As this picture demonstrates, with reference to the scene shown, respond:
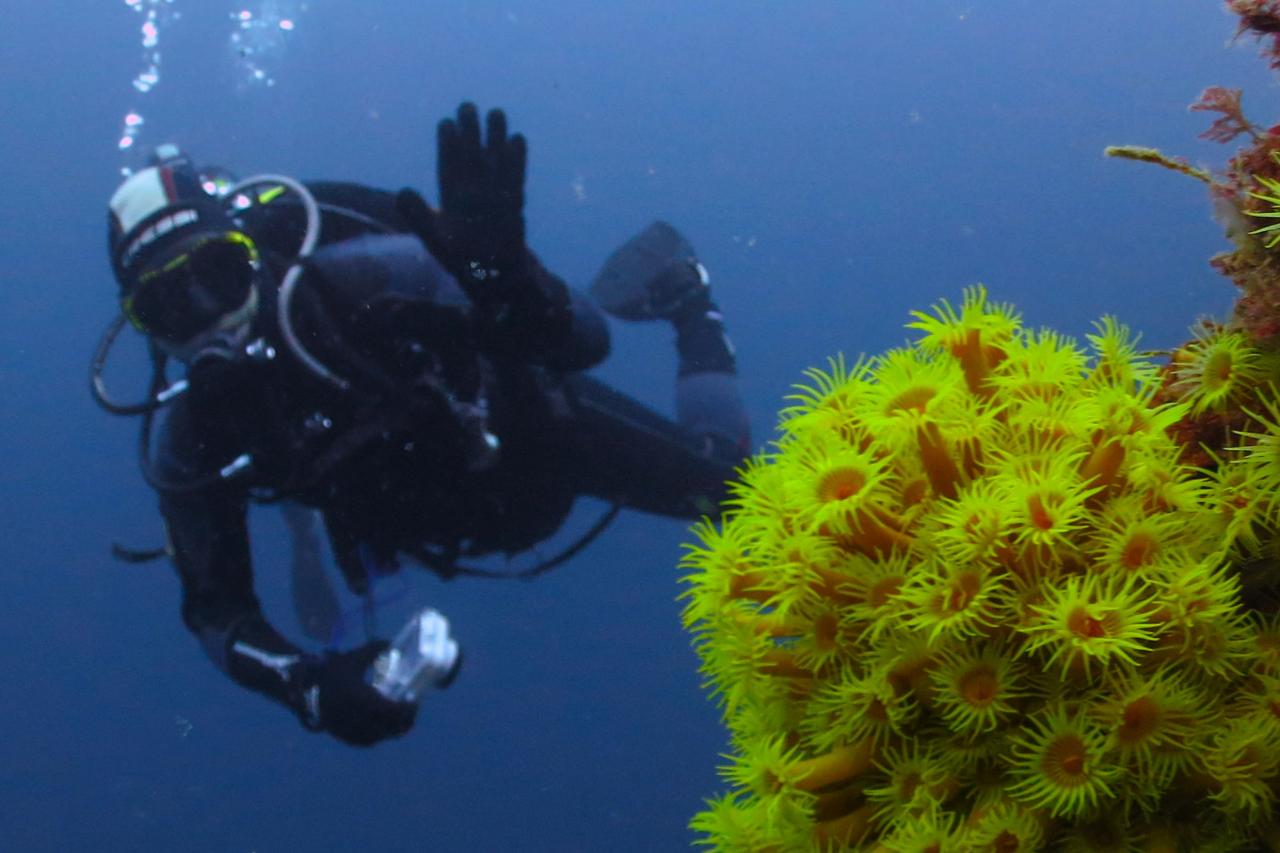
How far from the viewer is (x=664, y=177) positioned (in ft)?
156

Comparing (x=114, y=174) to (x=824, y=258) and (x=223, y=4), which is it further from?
(x=824, y=258)

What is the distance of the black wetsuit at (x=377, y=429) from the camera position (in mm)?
4895

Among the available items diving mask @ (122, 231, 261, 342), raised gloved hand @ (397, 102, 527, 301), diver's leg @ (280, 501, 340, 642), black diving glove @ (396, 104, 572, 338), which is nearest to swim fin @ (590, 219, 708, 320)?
black diving glove @ (396, 104, 572, 338)

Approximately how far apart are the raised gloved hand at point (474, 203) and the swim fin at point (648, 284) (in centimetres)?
299

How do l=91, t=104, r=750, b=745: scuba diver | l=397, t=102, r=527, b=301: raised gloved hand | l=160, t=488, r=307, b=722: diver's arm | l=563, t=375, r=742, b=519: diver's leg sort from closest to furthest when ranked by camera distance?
l=397, t=102, r=527, b=301: raised gloved hand < l=91, t=104, r=750, b=745: scuba diver < l=160, t=488, r=307, b=722: diver's arm < l=563, t=375, r=742, b=519: diver's leg

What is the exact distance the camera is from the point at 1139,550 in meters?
1.23

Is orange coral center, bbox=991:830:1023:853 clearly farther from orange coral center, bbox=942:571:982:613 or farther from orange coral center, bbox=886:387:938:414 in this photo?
orange coral center, bbox=886:387:938:414

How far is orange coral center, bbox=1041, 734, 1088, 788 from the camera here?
117cm

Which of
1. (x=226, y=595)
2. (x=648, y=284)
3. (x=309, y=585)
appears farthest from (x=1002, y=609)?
(x=309, y=585)

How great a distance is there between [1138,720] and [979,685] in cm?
19

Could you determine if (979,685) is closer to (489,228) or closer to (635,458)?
(489,228)

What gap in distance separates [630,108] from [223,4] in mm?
23448

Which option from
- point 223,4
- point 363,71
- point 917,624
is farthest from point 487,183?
point 363,71

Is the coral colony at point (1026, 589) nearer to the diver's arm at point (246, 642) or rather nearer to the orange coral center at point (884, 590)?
the orange coral center at point (884, 590)
